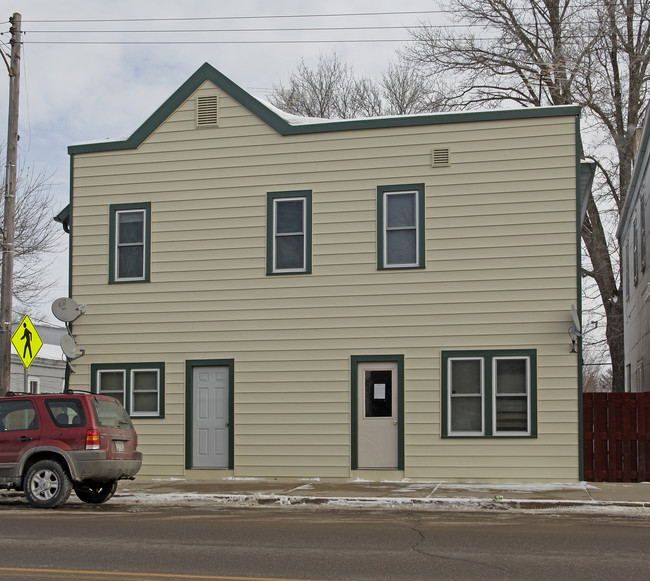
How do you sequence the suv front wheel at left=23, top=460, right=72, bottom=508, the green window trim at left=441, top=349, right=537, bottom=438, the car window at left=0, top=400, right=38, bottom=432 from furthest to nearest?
the green window trim at left=441, top=349, right=537, bottom=438, the car window at left=0, top=400, right=38, bottom=432, the suv front wheel at left=23, top=460, right=72, bottom=508

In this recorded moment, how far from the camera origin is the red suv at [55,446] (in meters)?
13.7

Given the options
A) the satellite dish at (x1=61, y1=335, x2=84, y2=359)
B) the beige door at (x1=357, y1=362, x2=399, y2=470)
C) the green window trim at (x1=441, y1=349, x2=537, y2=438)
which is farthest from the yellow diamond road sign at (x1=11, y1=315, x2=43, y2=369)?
the green window trim at (x1=441, y1=349, x2=537, y2=438)

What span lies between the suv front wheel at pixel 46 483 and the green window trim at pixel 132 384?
4942mm

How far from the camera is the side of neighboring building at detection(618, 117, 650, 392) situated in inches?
812

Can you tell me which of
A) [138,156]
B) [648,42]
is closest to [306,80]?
[648,42]

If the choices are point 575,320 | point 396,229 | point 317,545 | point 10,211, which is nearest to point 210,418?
point 396,229

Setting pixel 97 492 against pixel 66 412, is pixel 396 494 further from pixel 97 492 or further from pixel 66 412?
pixel 66 412

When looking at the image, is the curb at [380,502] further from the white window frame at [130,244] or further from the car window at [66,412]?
the white window frame at [130,244]

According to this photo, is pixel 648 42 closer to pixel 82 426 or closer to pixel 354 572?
pixel 82 426

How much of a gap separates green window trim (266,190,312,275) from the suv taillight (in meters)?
5.64

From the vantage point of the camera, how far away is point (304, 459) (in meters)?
17.8

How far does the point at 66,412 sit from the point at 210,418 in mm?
4828

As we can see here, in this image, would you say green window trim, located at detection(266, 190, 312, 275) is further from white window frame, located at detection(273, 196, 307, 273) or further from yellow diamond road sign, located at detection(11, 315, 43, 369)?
yellow diamond road sign, located at detection(11, 315, 43, 369)

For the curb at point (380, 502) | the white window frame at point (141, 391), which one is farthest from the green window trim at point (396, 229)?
the white window frame at point (141, 391)
